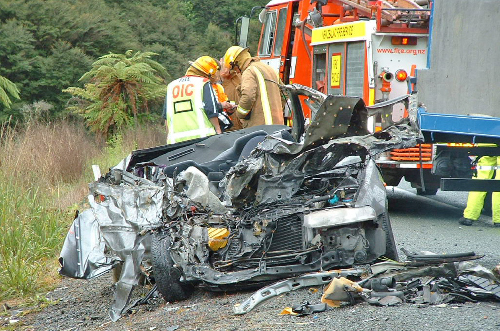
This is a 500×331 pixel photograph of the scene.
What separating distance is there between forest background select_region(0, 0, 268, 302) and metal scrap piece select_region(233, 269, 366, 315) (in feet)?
8.95

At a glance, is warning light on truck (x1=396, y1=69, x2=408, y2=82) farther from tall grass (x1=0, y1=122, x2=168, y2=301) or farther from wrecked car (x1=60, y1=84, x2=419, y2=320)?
tall grass (x1=0, y1=122, x2=168, y2=301)

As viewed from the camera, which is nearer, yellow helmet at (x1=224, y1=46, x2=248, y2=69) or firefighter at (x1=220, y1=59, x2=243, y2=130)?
yellow helmet at (x1=224, y1=46, x2=248, y2=69)

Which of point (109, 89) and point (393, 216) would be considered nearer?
point (393, 216)

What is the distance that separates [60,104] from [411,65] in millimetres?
10634

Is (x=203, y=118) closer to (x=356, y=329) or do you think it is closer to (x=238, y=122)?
(x=238, y=122)

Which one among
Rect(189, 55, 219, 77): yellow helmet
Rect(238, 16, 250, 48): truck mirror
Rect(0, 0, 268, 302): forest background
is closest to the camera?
Rect(0, 0, 268, 302): forest background

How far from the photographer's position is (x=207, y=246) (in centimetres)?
520

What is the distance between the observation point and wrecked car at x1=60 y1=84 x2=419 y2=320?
4953 mm

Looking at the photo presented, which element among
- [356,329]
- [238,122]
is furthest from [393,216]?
[356,329]

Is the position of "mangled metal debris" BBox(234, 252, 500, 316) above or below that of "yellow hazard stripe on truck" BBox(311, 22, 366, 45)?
below

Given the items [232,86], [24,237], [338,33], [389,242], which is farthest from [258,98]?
[389,242]

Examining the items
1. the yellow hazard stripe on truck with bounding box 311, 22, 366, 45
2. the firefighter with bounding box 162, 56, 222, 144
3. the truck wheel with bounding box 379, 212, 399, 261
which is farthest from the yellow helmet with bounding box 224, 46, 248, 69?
the truck wheel with bounding box 379, 212, 399, 261

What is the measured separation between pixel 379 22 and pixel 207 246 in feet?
17.1

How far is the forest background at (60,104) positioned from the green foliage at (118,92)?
30mm
